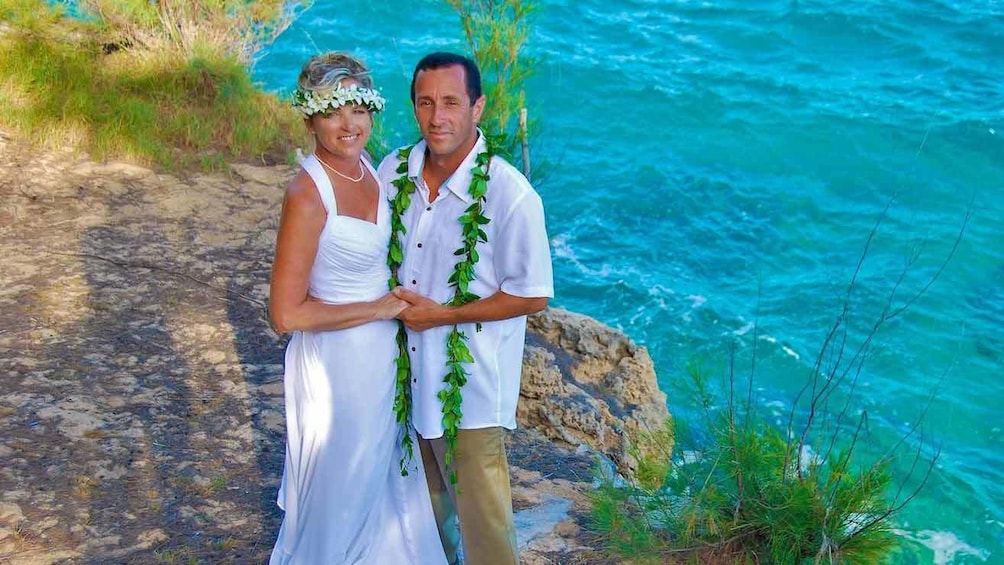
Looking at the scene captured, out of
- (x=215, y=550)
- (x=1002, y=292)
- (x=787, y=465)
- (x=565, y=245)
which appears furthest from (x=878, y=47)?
(x=215, y=550)

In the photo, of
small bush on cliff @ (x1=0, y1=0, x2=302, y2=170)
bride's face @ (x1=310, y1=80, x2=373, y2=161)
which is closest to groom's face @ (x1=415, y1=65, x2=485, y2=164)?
bride's face @ (x1=310, y1=80, x2=373, y2=161)

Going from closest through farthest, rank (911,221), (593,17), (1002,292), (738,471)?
1. (738,471)
2. (1002,292)
3. (911,221)
4. (593,17)

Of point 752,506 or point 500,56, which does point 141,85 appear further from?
point 752,506

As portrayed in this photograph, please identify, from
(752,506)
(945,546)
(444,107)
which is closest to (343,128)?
(444,107)

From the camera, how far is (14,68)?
924 cm

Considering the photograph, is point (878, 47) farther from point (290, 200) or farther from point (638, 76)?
point (290, 200)

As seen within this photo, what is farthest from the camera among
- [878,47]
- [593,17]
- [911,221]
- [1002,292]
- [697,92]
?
[593,17]

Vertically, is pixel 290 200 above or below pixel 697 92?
below

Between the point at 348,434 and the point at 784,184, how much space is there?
39.0ft

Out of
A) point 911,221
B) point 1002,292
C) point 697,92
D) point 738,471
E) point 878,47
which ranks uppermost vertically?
point 878,47

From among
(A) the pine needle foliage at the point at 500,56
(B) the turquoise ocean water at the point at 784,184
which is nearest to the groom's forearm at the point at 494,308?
(A) the pine needle foliage at the point at 500,56

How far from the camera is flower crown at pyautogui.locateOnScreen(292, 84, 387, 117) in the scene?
11.7 feet

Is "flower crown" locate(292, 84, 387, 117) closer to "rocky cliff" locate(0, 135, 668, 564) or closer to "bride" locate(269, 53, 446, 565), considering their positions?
"bride" locate(269, 53, 446, 565)

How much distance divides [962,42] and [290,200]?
1755 cm
